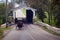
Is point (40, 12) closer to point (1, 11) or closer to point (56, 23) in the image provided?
point (1, 11)

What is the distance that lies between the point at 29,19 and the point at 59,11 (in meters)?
38.9

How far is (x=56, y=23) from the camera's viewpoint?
39062 millimetres

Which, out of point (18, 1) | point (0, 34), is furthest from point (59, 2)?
point (18, 1)

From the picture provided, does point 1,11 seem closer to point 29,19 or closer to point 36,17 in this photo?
point 36,17

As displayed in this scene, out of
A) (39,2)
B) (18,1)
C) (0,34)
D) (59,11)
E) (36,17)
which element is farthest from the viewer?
(18,1)

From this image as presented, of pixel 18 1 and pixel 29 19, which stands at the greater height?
pixel 18 1

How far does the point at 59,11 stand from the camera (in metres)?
36.7

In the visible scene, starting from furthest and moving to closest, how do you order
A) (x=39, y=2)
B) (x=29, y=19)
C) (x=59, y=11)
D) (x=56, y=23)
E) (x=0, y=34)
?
(x=29, y=19) → (x=39, y=2) → (x=56, y=23) → (x=59, y=11) → (x=0, y=34)

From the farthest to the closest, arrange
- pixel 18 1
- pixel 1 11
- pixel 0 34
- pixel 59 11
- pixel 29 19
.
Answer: pixel 18 1 → pixel 29 19 → pixel 1 11 → pixel 59 11 → pixel 0 34

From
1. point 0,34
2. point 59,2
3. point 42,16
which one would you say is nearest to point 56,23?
point 59,2

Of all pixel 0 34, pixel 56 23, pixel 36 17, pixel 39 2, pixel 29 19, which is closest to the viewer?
pixel 0 34

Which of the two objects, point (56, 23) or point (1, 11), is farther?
point (1, 11)

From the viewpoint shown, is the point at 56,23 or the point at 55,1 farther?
the point at 56,23

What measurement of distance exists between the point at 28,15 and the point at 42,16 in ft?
52.9
